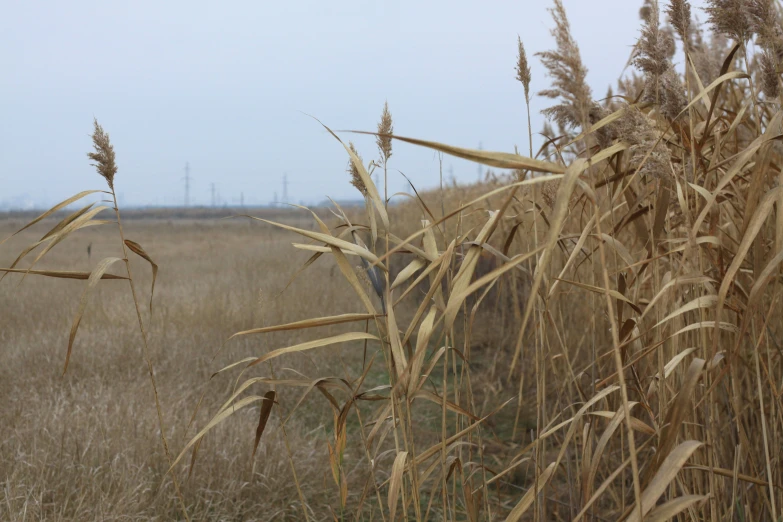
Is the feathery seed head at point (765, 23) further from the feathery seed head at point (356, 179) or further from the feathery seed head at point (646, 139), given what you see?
the feathery seed head at point (356, 179)

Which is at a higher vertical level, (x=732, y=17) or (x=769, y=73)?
(x=732, y=17)

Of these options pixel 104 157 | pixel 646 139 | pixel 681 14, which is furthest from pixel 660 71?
pixel 104 157

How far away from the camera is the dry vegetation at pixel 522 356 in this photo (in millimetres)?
1099

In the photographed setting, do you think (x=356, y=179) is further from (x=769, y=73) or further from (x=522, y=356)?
(x=522, y=356)

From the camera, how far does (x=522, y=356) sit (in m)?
2.69

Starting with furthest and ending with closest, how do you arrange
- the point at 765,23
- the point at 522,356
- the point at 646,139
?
1. the point at 522,356
2. the point at 765,23
3. the point at 646,139

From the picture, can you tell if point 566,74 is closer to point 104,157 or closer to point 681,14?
point 681,14

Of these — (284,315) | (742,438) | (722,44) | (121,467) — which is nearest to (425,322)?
(742,438)

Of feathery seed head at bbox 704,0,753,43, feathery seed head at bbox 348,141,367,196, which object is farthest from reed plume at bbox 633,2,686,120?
feathery seed head at bbox 348,141,367,196

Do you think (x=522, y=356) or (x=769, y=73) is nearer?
(x=769, y=73)

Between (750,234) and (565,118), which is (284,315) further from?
(750,234)

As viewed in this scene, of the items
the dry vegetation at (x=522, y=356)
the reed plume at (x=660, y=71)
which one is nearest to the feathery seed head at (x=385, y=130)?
the dry vegetation at (x=522, y=356)

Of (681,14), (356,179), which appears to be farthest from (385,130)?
(681,14)

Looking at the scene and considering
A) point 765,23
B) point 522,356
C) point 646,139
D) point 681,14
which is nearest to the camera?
point 646,139
